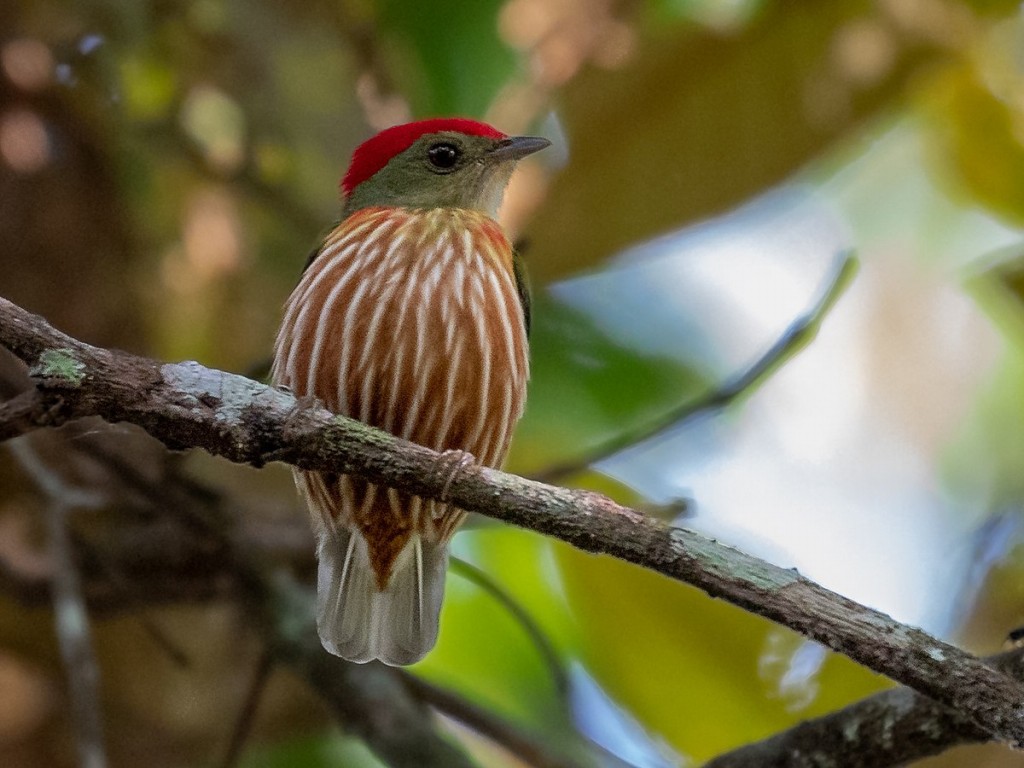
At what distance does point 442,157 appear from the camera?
3820 millimetres

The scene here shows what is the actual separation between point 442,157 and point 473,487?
1670 mm

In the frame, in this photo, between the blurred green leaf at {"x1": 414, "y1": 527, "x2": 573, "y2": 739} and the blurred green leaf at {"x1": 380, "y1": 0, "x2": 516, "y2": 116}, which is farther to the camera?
the blurred green leaf at {"x1": 414, "y1": 527, "x2": 573, "y2": 739}

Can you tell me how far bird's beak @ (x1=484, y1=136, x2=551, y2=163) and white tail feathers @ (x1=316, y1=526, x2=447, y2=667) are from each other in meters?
1.15

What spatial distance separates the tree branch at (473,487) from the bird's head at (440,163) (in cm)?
144

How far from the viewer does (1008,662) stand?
2750mm

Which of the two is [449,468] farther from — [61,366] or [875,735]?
[875,735]

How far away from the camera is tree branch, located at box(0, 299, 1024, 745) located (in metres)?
2.26

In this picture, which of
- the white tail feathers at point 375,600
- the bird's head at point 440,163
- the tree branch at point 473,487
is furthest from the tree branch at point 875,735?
the bird's head at point 440,163

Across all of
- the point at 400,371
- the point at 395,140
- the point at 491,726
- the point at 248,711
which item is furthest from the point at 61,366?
the point at 491,726

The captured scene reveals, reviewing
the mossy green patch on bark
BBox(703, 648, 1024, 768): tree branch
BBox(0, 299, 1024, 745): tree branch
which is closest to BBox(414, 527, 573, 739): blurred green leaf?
BBox(703, 648, 1024, 768): tree branch

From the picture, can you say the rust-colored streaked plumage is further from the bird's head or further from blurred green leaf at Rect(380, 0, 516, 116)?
blurred green leaf at Rect(380, 0, 516, 116)

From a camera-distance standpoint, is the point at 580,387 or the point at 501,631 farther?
the point at 501,631

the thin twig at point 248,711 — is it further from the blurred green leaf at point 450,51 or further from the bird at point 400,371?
the blurred green leaf at point 450,51

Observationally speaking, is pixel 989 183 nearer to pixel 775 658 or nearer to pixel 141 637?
pixel 775 658
